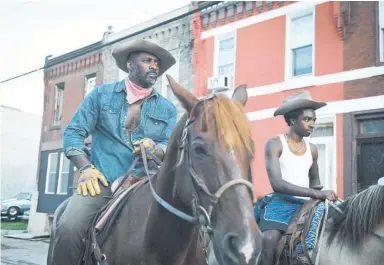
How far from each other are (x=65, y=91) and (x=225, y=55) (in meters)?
9.71

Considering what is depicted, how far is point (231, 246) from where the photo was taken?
1.86 m

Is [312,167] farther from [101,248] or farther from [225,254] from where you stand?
[225,254]

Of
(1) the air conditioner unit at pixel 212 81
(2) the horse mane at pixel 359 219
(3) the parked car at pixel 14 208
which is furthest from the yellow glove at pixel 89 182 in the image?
(3) the parked car at pixel 14 208

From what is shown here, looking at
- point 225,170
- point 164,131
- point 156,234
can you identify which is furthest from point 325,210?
point 225,170

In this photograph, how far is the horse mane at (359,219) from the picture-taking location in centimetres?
351

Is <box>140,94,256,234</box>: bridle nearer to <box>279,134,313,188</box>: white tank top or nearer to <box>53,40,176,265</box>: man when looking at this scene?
<box>53,40,176,265</box>: man

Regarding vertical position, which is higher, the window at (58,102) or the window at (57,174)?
→ the window at (58,102)

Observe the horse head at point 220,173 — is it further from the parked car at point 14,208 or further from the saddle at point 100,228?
the parked car at point 14,208

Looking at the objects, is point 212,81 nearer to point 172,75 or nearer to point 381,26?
point 172,75

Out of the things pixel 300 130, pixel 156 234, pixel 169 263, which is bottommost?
pixel 169 263

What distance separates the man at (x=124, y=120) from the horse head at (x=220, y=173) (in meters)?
0.90

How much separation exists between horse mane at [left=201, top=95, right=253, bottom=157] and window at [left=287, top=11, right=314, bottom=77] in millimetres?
9912

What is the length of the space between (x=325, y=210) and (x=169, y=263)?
1.83 metres

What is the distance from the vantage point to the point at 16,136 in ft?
117
